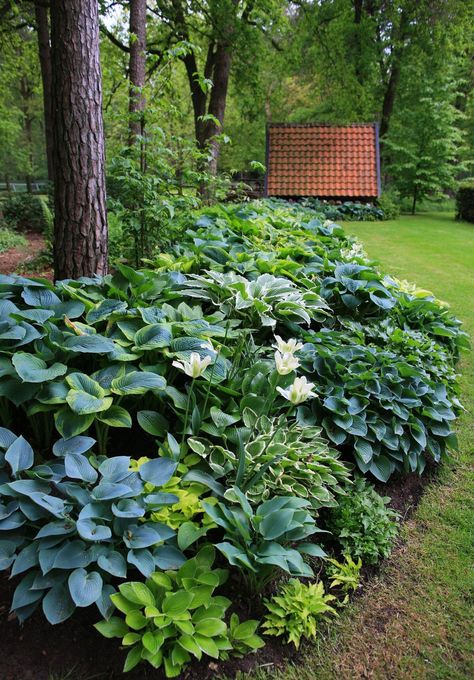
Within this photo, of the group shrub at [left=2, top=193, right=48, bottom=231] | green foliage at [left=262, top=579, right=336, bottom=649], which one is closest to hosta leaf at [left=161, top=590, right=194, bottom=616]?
green foliage at [left=262, top=579, right=336, bottom=649]

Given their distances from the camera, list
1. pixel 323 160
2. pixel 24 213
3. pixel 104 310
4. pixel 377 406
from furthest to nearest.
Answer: pixel 323 160 → pixel 24 213 → pixel 377 406 → pixel 104 310

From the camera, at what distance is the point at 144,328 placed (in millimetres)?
2213

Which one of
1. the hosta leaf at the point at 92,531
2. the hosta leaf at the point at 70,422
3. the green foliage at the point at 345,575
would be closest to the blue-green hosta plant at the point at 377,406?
the green foliage at the point at 345,575

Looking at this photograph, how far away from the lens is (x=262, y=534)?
5.35 ft

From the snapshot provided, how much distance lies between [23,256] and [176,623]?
27.2ft

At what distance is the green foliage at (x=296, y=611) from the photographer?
1.60 metres

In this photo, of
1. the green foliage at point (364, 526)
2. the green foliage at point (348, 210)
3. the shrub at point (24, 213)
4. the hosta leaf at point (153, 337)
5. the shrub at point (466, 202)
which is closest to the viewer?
the green foliage at point (364, 526)

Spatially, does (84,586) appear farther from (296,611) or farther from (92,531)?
(296,611)

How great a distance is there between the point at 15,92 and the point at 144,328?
30925mm

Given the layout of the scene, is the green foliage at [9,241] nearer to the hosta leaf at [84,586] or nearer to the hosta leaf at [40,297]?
the hosta leaf at [40,297]

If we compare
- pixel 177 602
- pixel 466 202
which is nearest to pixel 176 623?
pixel 177 602

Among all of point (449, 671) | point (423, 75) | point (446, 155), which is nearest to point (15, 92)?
point (423, 75)

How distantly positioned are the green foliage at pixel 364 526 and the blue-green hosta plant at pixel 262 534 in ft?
0.96

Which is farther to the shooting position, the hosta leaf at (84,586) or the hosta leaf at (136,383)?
the hosta leaf at (136,383)
